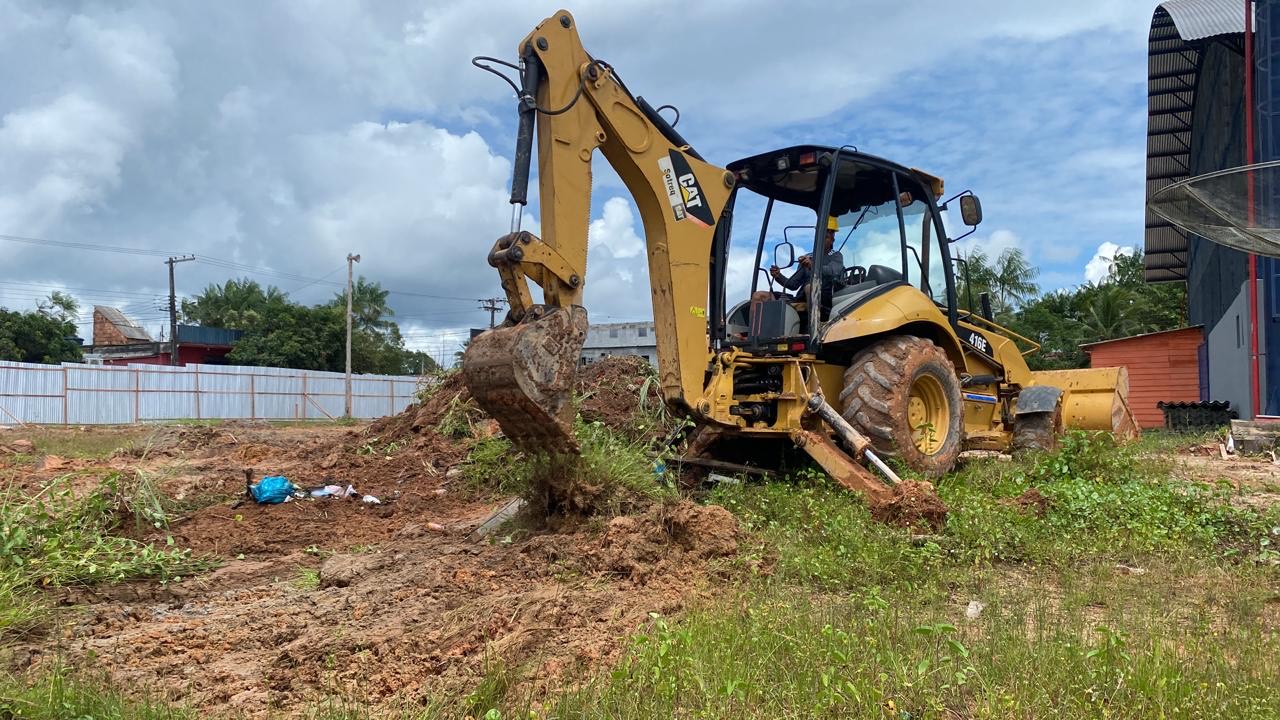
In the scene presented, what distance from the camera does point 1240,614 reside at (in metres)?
3.83

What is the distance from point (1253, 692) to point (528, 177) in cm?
435

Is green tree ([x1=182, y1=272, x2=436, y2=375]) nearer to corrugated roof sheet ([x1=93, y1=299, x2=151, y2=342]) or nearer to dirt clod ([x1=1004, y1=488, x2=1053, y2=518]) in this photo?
corrugated roof sheet ([x1=93, y1=299, x2=151, y2=342])

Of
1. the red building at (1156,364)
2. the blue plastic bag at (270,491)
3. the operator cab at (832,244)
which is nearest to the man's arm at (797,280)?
the operator cab at (832,244)

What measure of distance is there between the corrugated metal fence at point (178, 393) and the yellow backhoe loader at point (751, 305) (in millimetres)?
17981

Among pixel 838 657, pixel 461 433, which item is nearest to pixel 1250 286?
pixel 461 433

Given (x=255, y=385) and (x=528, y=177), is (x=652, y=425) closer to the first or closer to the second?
(x=528, y=177)

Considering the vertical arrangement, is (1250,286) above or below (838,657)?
above

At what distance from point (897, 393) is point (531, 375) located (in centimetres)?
340

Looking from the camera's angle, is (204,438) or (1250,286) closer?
(204,438)

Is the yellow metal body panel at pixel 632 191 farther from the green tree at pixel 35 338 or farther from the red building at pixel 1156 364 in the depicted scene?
the green tree at pixel 35 338

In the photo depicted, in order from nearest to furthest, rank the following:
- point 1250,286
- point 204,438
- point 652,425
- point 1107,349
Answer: point 652,425 → point 204,438 → point 1250,286 → point 1107,349

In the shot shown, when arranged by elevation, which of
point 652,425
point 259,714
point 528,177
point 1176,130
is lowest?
point 259,714

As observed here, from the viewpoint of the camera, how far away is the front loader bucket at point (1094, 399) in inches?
424

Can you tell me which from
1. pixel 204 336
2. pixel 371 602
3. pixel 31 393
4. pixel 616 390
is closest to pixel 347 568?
pixel 371 602
